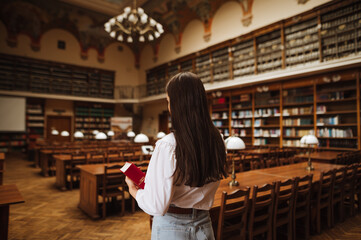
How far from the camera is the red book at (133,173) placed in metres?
1.11

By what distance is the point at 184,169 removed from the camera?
1.00 metres

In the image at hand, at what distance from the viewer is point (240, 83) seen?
30.4 ft

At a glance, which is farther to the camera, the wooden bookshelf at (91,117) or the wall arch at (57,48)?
the wooden bookshelf at (91,117)

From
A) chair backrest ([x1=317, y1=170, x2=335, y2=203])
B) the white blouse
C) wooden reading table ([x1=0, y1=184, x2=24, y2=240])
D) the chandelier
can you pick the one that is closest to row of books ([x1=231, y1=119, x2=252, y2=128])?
the chandelier

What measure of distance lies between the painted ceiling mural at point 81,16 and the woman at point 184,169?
11.5 metres

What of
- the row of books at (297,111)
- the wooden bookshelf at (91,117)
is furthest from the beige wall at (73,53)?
the row of books at (297,111)

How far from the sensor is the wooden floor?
3.30 metres

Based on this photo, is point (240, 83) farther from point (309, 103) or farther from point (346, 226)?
point (346, 226)

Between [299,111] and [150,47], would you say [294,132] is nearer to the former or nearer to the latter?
[299,111]

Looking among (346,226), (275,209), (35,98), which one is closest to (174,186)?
(275,209)

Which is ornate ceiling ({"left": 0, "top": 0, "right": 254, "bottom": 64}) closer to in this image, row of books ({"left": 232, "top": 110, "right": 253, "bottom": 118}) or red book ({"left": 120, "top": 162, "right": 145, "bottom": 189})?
row of books ({"left": 232, "top": 110, "right": 253, "bottom": 118})

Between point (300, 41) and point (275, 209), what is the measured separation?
6972 mm

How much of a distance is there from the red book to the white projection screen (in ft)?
44.8

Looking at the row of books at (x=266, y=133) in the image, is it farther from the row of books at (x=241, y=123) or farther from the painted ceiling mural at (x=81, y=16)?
the painted ceiling mural at (x=81, y=16)
